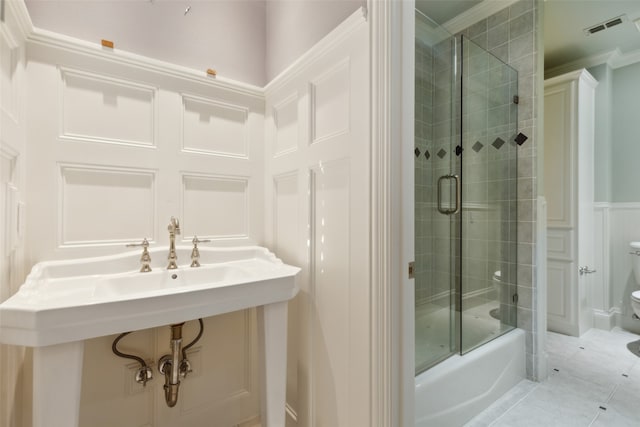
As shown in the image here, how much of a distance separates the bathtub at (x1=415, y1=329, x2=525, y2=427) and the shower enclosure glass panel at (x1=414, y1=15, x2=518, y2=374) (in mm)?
136

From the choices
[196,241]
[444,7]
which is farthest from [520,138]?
[196,241]

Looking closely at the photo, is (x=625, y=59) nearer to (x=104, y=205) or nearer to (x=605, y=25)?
(x=605, y=25)

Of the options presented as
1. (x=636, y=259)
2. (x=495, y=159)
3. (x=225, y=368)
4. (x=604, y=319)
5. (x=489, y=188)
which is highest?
(x=495, y=159)

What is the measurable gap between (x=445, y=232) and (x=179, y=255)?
5.46 ft

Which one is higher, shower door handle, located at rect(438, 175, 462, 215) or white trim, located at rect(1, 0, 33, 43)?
white trim, located at rect(1, 0, 33, 43)

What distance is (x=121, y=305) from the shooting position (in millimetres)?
891

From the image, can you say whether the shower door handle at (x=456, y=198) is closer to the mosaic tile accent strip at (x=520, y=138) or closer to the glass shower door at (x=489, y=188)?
the glass shower door at (x=489, y=188)

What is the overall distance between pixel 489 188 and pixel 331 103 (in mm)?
A: 1478

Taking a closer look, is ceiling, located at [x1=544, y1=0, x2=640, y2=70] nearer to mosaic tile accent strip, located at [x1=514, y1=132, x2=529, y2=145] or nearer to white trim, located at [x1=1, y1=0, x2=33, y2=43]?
mosaic tile accent strip, located at [x1=514, y1=132, x2=529, y2=145]

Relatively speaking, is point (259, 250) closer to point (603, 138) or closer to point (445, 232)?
point (445, 232)

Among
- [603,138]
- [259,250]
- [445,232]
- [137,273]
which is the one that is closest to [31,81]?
[137,273]

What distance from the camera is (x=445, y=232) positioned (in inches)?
78.3

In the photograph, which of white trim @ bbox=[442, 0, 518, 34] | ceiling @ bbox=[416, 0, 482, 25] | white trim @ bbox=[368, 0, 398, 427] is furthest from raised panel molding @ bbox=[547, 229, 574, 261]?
white trim @ bbox=[368, 0, 398, 427]

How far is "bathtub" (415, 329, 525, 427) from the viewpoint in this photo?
1378 millimetres
